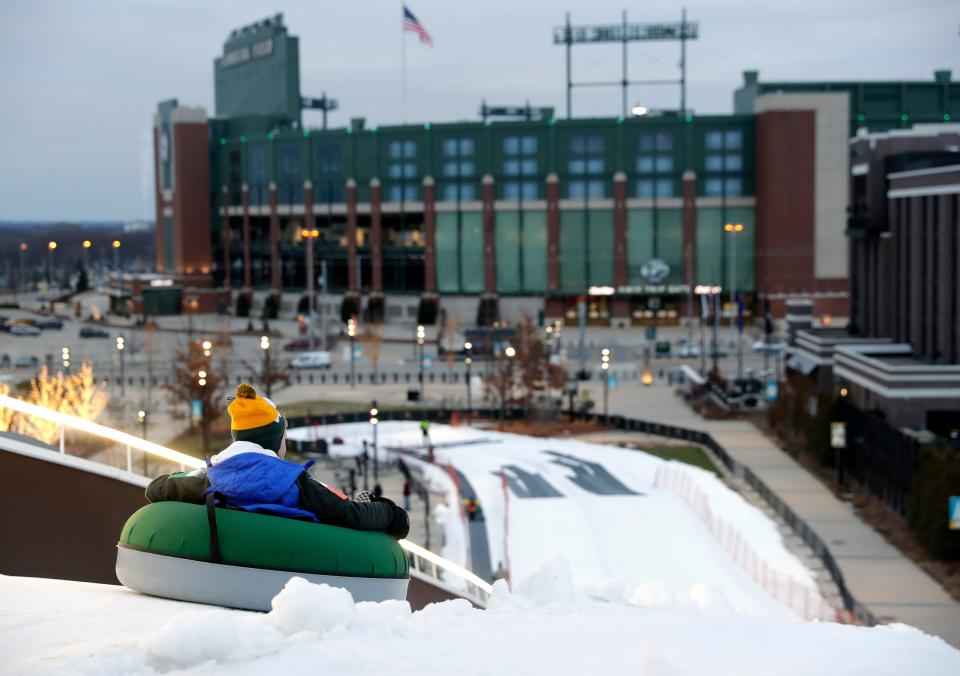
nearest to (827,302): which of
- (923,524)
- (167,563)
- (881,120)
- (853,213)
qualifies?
(881,120)

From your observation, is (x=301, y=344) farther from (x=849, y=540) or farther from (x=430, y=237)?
(x=849, y=540)

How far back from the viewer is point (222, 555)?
390 inches

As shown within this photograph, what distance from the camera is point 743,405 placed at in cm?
7212

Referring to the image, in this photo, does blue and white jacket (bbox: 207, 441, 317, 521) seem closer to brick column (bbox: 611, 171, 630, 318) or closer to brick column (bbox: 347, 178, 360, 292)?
brick column (bbox: 611, 171, 630, 318)

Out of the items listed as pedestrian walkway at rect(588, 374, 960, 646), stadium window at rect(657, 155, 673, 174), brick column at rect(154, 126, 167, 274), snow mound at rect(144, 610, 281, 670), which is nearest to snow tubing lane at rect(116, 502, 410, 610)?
snow mound at rect(144, 610, 281, 670)

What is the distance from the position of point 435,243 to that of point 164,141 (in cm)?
3641

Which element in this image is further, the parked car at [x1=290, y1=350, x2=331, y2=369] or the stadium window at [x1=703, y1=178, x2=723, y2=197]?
the stadium window at [x1=703, y1=178, x2=723, y2=197]

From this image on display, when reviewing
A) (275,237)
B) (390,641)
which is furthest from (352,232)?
(390,641)

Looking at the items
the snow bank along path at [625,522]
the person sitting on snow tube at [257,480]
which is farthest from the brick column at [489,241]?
the person sitting on snow tube at [257,480]

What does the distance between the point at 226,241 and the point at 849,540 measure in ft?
367

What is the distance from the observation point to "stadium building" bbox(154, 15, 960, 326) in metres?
116

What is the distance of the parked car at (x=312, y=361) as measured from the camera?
303 feet

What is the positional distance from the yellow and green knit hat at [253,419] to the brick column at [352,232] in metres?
118

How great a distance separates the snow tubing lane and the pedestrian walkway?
Result: 22.0m
